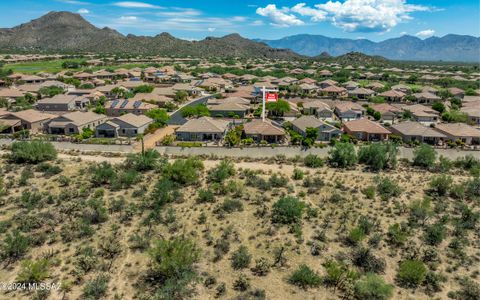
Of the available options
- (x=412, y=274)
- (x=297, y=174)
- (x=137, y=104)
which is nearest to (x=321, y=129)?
(x=297, y=174)

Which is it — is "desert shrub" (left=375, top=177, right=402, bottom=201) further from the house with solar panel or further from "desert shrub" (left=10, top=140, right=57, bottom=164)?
the house with solar panel

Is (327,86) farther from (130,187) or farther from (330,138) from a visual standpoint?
(130,187)

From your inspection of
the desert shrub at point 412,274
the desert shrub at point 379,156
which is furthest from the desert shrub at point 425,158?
the desert shrub at point 412,274

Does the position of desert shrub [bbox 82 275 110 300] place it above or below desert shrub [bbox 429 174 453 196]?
below

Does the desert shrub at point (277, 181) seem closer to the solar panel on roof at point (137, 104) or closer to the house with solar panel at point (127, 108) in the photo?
the house with solar panel at point (127, 108)

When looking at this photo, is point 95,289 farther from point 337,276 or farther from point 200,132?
point 200,132

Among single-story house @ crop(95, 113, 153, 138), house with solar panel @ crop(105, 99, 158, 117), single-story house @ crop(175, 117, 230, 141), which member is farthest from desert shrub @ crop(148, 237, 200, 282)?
house with solar panel @ crop(105, 99, 158, 117)

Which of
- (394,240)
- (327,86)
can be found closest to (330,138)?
(394,240)

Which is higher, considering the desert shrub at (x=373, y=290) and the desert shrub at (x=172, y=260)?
the desert shrub at (x=172, y=260)
